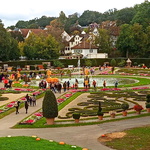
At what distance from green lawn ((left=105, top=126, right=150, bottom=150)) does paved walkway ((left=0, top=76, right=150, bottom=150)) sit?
86 centimetres

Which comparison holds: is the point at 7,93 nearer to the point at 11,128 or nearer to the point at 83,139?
the point at 11,128

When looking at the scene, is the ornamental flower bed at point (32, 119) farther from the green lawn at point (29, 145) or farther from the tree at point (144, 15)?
the tree at point (144, 15)

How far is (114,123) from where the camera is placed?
993 inches

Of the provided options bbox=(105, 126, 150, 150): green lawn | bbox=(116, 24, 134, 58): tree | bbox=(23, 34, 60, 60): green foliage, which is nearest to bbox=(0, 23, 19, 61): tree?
bbox=(23, 34, 60, 60): green foliage

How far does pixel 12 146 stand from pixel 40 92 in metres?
25.4

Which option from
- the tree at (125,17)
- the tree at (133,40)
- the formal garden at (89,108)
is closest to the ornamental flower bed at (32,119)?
the formal garden at (89,108)

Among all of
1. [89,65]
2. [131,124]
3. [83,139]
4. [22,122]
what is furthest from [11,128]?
[89,65]

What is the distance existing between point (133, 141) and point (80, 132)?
4.49 meters

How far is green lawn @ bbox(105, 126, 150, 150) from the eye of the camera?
1873 centimetres

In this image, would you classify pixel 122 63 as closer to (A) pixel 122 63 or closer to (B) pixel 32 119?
(A) pixel 122 63

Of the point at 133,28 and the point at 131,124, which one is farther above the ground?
the point at 133,28

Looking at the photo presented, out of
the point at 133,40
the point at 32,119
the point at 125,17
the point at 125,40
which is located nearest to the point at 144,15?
the point at 133,40

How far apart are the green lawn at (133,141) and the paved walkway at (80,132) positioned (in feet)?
2.81

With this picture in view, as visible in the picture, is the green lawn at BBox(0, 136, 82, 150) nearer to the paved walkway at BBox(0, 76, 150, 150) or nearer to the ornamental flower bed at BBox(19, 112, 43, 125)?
the paved walkway at BBox(0, 76, 150, 150)
